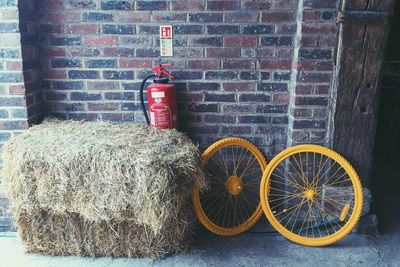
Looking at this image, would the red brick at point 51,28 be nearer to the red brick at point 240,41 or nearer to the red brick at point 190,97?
the red brick at point 190,97

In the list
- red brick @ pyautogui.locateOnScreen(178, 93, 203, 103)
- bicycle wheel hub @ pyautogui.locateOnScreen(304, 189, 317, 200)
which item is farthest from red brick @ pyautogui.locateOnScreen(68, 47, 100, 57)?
bicycle wheel hub @ pyautogui.locateOnScreen(304, 189, 317, 200)

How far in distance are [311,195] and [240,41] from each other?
3.96 ft

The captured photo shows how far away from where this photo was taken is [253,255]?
8.70 feet

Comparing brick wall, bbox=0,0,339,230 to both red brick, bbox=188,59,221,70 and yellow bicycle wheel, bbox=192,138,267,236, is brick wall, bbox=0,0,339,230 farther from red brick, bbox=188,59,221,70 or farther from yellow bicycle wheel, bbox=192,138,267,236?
yellow bicycle wheel, bbox=192,138,267,236

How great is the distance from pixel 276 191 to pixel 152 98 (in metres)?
1.18

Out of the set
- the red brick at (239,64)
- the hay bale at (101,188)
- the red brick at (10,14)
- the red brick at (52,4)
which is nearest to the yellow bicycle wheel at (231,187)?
the hay bale at (101,188)

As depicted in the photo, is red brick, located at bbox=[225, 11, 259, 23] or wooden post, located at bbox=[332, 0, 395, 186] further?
red brick, located at bbox=[225, 11, 259, 23]

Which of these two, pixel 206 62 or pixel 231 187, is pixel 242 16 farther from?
pixel 231 187

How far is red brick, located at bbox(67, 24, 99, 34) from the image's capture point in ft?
9.11

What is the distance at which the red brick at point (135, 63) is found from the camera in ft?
9.30

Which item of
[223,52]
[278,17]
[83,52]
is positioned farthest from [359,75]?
[83,52]

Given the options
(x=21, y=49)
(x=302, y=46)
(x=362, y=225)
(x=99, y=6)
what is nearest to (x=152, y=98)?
(x=99, y=6)

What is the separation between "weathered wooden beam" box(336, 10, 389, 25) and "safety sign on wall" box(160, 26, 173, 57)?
1.15 meters

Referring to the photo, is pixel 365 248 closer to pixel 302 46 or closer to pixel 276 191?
pixel 276 191
